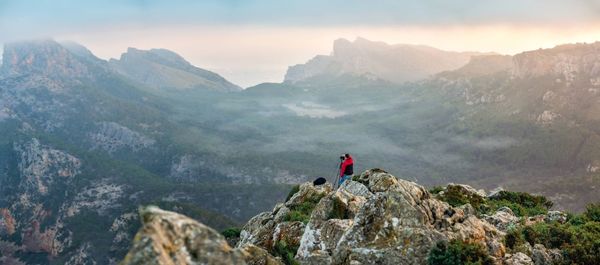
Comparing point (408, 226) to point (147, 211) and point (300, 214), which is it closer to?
point (147, 211)

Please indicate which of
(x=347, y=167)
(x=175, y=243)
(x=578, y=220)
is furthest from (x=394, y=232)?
(x=347, y=167)

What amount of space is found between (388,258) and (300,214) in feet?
66.0

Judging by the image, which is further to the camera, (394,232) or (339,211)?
(339,211)

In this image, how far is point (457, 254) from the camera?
22.6m

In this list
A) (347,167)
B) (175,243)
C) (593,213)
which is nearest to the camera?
(175,243)

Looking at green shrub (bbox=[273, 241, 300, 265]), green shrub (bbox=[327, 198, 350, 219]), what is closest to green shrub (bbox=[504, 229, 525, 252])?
green shrub (bbox=[327, 198, 350, 219])

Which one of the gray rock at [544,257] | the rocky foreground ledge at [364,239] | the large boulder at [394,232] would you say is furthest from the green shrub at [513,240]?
the gray rock at [544,257]

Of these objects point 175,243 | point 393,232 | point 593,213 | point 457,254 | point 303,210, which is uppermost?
point 175,243

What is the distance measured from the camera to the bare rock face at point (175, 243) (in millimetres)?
13711

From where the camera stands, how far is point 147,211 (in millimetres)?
14359

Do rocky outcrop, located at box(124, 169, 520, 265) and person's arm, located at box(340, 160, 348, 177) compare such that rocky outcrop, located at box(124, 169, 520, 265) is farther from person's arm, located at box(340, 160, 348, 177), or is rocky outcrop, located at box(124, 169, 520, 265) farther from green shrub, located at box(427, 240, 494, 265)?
person's arm, located at box(340, 160, 348, 177)

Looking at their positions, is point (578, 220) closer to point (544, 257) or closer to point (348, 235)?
point (544, 257)

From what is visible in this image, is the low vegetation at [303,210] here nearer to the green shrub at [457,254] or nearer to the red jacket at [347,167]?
the red jacket at [347,167]

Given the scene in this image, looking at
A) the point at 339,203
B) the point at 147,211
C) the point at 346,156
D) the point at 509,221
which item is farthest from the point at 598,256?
the point at 346,156
